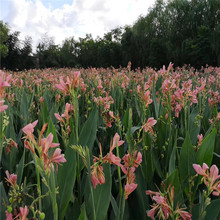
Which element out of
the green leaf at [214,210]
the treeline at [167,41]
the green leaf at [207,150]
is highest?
the treeline at [167,41]

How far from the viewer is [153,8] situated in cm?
2167

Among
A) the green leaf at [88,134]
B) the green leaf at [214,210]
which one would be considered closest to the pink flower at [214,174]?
the green leaf at [214,210]

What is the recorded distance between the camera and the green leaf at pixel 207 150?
0.94 metres

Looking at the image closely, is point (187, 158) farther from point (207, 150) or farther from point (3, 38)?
point (3, 38)

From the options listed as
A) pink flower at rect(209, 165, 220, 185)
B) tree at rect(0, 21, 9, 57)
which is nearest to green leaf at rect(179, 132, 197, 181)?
pink flower at rect(209, 165, 220, 185)

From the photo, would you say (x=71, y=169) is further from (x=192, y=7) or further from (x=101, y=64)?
(x=101, y=64)

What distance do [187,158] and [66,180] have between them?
1.48 feet

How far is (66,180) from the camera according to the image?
2.56 ft

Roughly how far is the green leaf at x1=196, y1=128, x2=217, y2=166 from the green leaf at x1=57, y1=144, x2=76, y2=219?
49 centimetres

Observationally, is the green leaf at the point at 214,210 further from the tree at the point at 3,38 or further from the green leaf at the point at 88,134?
the tree at the point at 3,38

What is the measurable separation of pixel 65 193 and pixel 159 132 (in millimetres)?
703

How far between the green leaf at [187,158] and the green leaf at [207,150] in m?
0.05

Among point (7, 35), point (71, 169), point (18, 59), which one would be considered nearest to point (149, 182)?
point (71, 169)

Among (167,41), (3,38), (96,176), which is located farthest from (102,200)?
(3,38)
